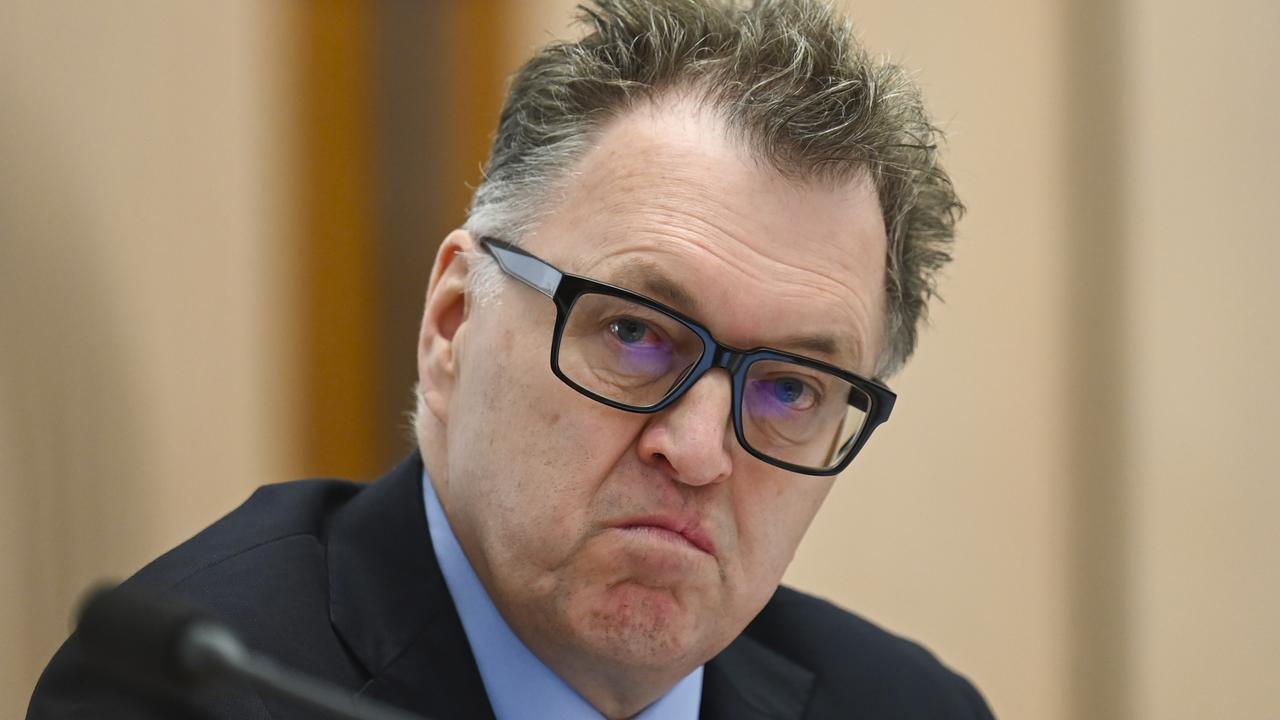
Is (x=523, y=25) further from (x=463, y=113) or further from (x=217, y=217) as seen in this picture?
(x=217, y=217)

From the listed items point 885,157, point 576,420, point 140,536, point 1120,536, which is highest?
point 885,157

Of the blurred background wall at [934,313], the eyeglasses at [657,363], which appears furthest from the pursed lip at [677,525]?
the blurred background wall at [934,313]

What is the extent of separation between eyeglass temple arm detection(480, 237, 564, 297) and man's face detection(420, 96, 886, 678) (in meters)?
0.02

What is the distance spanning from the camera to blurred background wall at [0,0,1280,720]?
11.9ft

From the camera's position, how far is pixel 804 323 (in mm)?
1585

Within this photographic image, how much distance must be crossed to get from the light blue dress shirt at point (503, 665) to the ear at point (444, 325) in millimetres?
180

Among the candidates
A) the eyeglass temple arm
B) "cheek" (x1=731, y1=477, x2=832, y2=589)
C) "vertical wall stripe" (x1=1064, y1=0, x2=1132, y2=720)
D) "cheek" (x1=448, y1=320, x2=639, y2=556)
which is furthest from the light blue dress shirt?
"vertical wall stripe" (x1=1064, y1=0, x2=1132, y2=720)

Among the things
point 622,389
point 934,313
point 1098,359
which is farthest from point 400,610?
point 1098,359

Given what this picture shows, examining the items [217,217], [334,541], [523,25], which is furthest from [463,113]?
[334,541]

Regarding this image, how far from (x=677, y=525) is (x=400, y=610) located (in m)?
0.39

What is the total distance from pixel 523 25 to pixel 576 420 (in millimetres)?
2594

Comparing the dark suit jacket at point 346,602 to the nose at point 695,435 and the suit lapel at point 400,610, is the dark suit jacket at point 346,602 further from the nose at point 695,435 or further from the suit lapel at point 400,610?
the nose at point 695,435

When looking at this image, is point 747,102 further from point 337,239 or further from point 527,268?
point 337,239

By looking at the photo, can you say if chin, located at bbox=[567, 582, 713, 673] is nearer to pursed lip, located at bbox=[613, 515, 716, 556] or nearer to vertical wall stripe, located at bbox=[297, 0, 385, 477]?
pursed lip, located at bbox=[613, 515, 716, 556]
